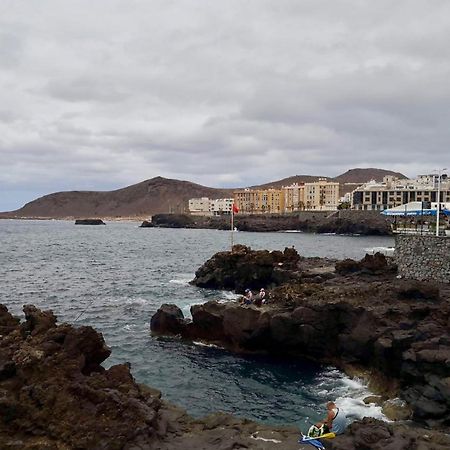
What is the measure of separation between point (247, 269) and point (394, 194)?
449ft

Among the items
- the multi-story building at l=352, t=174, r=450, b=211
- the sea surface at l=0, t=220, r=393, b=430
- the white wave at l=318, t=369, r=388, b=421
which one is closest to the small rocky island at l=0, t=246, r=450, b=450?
the white wave at l=318, t=369, r=388, b=421

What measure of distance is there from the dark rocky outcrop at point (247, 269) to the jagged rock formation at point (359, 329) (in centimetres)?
1077

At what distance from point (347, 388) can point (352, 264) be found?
19.1 meters

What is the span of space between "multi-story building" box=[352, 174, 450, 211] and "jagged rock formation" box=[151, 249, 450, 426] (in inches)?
5404

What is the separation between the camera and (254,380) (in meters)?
24.3

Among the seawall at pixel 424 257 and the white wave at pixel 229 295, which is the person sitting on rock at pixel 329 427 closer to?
the seawall at pixel 424 257

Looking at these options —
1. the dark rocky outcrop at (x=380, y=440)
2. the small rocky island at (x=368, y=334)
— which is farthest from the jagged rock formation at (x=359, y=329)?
the dark rocky outcrop at (x=380, y=440)

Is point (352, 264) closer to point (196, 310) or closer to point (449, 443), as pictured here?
point (196, 310)

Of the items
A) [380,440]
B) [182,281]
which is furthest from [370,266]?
[380,440]

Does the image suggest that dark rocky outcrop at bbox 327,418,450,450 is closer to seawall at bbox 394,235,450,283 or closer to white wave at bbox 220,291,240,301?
seawall at bbox 394,235,450,283

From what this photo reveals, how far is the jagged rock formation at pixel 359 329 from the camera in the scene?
20188 millimetres

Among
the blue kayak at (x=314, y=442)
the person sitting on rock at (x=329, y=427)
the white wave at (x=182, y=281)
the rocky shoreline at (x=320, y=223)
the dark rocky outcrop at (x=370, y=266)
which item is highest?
the rocky shoreline at (x=320, y=223)

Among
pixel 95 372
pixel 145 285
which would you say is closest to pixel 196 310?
pixel 95 372

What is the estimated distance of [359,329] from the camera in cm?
2527
